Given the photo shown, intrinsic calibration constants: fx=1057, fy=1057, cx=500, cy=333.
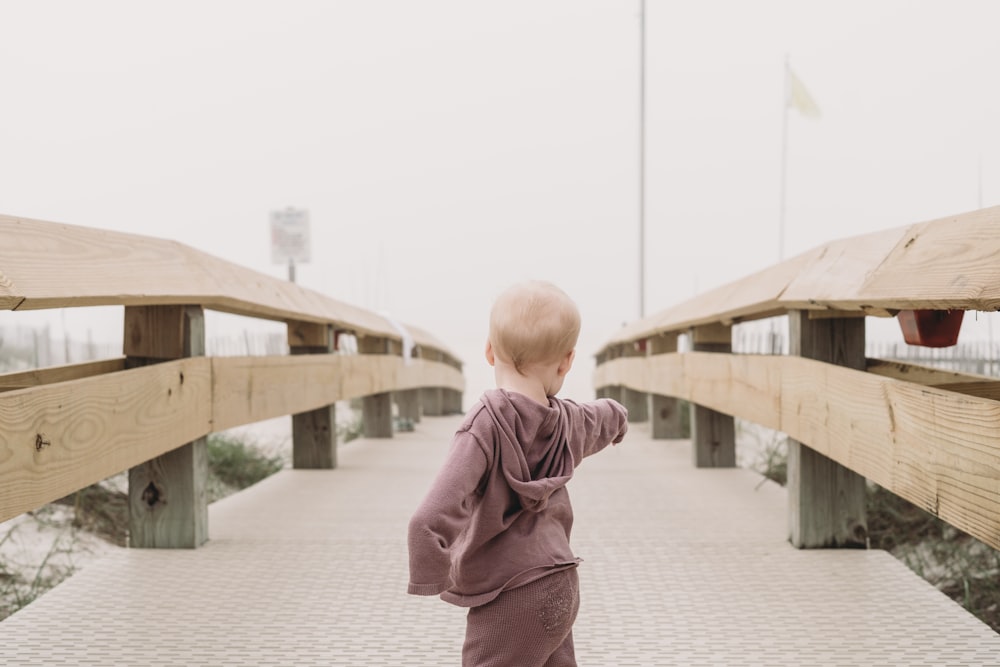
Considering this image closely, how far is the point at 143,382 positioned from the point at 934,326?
73.2 inches

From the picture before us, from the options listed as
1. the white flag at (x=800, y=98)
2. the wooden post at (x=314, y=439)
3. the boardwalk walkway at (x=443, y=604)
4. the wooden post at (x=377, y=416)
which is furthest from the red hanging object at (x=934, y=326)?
the white flag at (x=800, y=98)

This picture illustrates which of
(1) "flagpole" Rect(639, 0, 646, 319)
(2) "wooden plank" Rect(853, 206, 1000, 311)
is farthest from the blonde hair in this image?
(1) "flagpole" Rect(639, 0, 646, 319)

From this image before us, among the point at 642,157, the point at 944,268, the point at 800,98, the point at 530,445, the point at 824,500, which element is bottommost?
the point at 824,500

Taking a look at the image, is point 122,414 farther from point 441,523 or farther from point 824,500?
point 824,500

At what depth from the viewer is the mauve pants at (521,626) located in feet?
5.90

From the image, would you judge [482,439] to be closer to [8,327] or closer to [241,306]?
[241,306]

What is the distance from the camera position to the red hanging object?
2.17 metres

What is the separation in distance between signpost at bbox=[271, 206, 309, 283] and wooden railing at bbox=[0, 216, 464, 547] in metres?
4.69

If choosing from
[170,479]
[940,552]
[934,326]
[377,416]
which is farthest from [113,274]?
[377,416]

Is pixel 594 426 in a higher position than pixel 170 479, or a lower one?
higher

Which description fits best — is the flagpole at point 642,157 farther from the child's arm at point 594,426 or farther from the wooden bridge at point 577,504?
the child's arm at point 594,426

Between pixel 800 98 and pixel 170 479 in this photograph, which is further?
pixel 800 98

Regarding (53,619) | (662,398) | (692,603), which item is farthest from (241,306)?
(662,398)

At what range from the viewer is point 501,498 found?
185 centimetres
